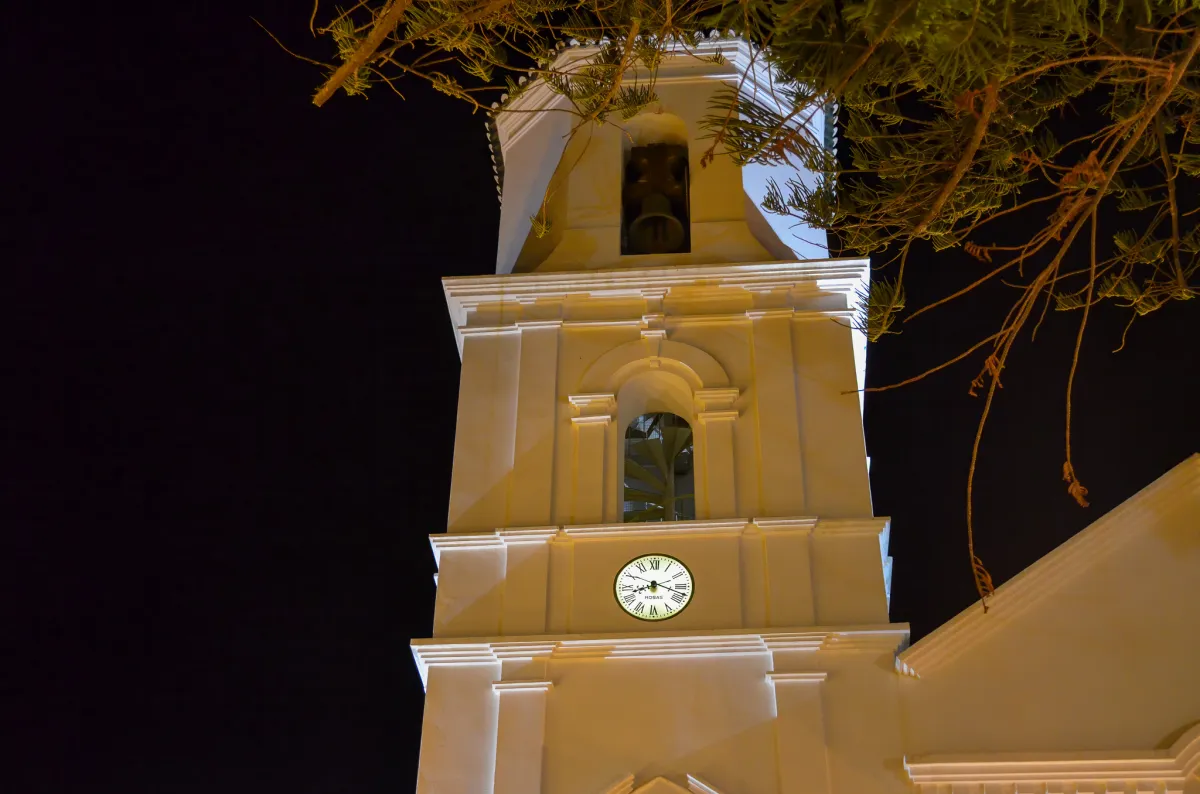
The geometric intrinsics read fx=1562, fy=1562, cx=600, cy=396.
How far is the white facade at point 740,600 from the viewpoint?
39.9 ft

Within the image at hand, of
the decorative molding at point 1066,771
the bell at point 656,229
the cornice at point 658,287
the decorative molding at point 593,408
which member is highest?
the bell at point 656,229

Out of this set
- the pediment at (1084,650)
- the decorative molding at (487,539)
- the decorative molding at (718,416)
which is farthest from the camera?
the decorative molding at (718,416)

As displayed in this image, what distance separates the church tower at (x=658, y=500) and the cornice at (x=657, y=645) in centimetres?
2

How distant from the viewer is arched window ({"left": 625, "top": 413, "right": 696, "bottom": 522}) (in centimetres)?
1606

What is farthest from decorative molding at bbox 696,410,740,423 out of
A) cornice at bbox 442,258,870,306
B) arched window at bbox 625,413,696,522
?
arched window at bbox 625,413,696,522

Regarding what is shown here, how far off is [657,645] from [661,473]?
3.55 m

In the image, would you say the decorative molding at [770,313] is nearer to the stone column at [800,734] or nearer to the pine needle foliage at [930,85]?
the stone column at [800,734]

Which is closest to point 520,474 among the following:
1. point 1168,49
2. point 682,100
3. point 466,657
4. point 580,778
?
point 466,657

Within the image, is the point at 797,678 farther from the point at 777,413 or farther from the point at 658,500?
the point at 658,500

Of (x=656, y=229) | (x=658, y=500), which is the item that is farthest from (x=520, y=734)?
(x=656, y=229)

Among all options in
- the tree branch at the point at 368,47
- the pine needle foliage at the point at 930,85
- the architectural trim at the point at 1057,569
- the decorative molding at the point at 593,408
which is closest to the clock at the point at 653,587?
the decorative molding at the point at 593,408

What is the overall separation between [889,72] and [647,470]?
9809 millimetres

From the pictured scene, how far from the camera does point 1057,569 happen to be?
12961 mm

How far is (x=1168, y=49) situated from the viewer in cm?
726
